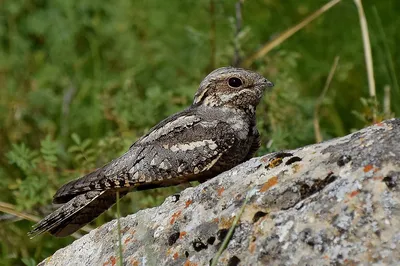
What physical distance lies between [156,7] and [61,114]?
5.00 feet

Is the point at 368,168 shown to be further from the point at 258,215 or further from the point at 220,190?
the point at 220,190

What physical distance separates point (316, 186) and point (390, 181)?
0.27 m

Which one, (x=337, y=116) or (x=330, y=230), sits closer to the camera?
(x=330, y=230)

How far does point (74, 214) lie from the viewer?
357 cm

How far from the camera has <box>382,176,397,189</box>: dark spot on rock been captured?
2542 millimetres

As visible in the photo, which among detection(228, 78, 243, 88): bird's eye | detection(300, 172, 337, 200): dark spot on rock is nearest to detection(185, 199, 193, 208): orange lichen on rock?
detection(300, 172, 337, 200): dark spot on rock

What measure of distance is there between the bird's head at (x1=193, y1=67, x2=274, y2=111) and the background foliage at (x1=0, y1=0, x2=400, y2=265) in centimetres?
111

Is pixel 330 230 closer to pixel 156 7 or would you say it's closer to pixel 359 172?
pixel 359 172

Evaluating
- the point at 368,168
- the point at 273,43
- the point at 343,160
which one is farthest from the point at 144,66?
the point at 368,168

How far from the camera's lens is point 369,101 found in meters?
4.38

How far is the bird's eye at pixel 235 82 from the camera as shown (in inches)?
150

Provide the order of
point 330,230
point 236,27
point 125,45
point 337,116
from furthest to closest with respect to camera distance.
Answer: point 125,45
point 337,116
point 236,27
point 330,230

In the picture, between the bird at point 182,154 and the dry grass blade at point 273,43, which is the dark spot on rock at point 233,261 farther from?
the dry grass blade at point 273,43

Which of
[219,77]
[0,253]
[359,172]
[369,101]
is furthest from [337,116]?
[359,172]
